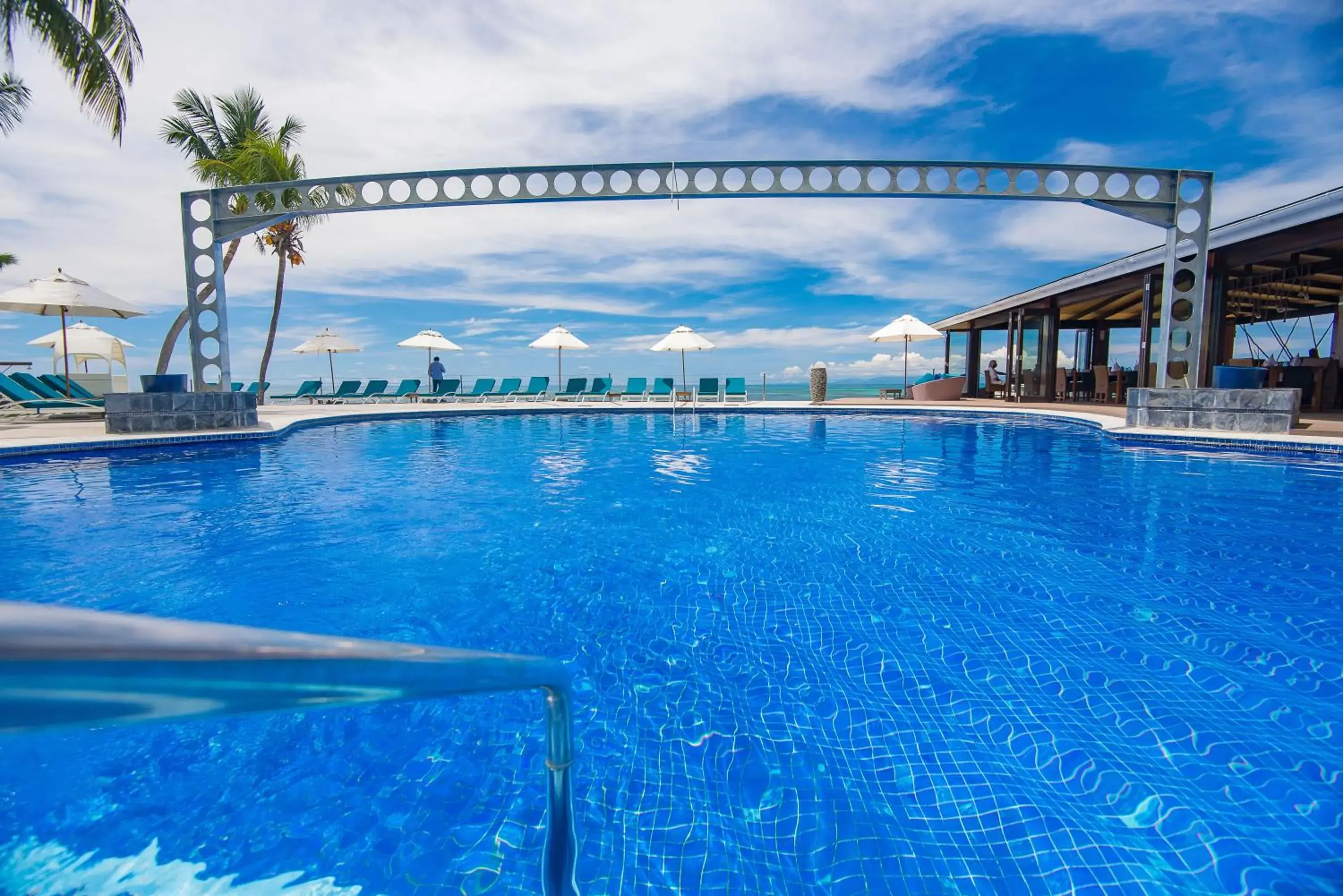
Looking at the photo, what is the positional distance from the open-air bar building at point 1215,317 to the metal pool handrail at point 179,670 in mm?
12571

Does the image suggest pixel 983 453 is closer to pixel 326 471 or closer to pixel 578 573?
pixel 578 573

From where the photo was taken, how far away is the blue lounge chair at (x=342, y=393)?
2125cm

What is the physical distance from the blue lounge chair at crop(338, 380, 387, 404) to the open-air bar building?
1969cm

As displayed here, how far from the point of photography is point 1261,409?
30.3ft

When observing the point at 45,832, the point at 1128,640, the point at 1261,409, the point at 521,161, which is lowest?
the point at 45,832

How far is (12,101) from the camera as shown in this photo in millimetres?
14125

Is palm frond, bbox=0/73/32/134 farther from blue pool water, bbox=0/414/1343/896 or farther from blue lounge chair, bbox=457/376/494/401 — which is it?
blue pool water, bbox=0/414/1343/896

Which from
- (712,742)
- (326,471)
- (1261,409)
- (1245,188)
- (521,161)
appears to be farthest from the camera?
(1245,188)

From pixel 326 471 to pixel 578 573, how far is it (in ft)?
17.7

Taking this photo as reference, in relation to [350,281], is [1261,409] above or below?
below

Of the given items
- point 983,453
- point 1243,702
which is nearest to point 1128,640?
point 1243,702

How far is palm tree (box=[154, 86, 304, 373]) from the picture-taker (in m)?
16.3

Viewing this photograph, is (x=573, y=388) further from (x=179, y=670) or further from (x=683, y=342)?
(x=179, y=670)

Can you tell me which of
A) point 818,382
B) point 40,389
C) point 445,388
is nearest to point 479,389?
point 445,388
